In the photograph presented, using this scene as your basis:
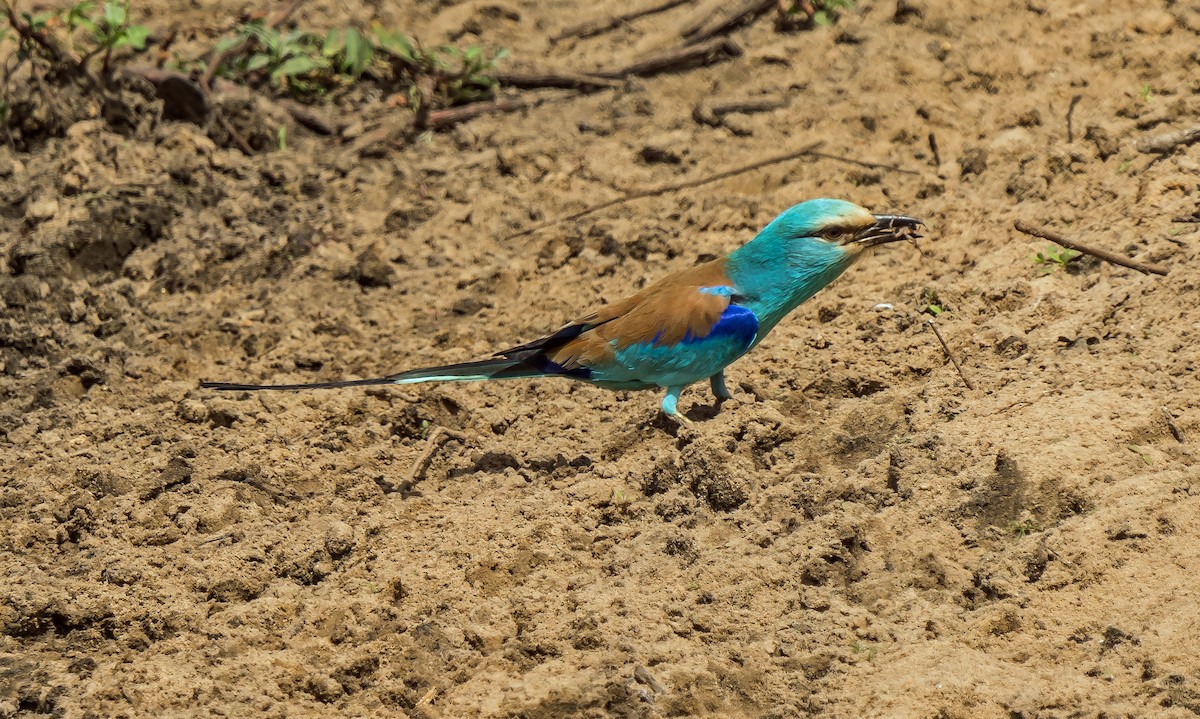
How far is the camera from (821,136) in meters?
5.65

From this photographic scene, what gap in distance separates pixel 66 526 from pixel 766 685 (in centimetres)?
235

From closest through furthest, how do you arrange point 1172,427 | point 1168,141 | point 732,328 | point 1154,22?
point 1172,427 < point 732,328 < point 1168,141 < point 1154,22

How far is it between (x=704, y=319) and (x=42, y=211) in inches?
132

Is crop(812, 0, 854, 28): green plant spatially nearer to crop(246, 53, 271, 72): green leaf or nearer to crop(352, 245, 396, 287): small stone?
crop(352, 245, 396, 287): small stone

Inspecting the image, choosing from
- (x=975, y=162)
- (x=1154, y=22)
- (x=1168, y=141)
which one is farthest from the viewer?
(x=1154, y=22)

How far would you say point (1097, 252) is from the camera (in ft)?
13.7

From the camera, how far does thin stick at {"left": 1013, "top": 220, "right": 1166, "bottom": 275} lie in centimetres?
407

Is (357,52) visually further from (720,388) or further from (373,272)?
(720,388)

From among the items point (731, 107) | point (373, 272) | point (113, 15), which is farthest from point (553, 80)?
point (113, 15)

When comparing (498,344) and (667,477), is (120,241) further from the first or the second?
(667,477)

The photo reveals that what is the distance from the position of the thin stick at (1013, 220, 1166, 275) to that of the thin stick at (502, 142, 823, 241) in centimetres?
136

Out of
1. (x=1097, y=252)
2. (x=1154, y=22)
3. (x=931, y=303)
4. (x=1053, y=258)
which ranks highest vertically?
(x=1154, y=22)

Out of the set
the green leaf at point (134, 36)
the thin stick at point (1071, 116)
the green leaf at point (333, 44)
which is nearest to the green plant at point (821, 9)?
the thin stick at point (1071, 116)

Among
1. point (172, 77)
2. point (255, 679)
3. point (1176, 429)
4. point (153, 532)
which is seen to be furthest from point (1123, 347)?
point (172, 77)
